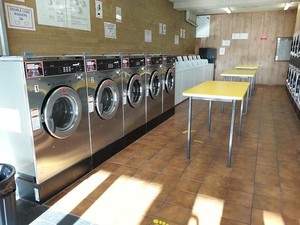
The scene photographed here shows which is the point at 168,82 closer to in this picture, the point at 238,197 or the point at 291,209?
the point at 238,197

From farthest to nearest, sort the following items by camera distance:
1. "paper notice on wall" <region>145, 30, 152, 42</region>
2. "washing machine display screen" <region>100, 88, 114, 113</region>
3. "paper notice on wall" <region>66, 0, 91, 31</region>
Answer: "paper notice on wall" <region>145, 30, 152, 42</region>
"paper notice on wall" <region>66, 0, 91, 31</region>
"washing machine display screen" <region>100, 88, 114, 113</region>

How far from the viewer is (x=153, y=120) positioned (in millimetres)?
4152

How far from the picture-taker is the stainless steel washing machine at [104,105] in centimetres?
263

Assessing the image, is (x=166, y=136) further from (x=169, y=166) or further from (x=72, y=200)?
(x=72, y=200)

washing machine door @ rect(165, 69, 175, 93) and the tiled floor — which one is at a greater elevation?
washing machine door @ rect(165, 69, 175, 93)

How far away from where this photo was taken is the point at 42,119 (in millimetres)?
2039

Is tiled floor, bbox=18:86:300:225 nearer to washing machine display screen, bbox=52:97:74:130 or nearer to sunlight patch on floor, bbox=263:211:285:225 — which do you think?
sunlight patch on floor, bbox=263:211:285:225

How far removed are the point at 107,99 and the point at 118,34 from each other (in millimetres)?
2155

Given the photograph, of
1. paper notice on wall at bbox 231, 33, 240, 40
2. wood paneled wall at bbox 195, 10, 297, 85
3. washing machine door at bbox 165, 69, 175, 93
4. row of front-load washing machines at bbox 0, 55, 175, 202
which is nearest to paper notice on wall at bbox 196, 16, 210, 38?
wood paneled wall at bbox 195, 10, 297, 85

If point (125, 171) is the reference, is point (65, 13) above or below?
above

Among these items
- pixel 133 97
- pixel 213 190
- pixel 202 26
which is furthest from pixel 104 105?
pixel 202 26

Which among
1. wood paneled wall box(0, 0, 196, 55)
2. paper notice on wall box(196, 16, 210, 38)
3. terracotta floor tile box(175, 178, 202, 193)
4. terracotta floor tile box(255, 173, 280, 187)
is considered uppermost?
paper notice on wall box(196, 16, 210, 38)

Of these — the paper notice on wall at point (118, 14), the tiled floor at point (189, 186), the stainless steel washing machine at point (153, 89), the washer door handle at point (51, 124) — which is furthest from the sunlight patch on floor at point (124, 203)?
the paper notice on wall at point (118, 14)

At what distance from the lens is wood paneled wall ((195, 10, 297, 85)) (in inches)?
353
